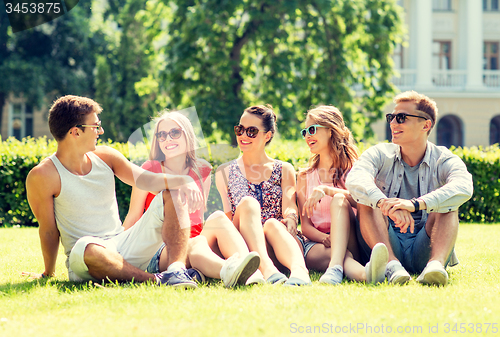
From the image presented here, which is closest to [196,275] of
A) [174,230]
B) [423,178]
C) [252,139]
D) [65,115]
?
[174,230]

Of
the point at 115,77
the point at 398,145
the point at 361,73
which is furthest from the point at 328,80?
the point at 115,77

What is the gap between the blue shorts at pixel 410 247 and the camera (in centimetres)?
369

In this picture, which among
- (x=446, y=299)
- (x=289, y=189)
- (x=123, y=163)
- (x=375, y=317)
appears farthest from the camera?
(x=289, y=189)

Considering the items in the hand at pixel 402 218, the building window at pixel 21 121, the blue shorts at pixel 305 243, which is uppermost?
the building window at pixel 21 121

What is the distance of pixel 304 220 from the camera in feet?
13.7

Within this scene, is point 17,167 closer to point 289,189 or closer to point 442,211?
point 289,189

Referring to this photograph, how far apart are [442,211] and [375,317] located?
4.11 ft

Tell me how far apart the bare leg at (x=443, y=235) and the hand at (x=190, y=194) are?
180 cm

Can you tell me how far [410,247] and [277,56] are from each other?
9548 millimetres

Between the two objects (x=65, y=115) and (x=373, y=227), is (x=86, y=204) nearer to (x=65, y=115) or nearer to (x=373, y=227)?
(x=65, y=115)

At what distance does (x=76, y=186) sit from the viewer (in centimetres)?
355

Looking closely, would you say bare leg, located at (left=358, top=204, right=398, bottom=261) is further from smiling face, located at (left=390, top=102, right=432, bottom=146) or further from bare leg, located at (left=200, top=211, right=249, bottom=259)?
bare leg, located at (left=200, top=211, right=249, bottom=259)

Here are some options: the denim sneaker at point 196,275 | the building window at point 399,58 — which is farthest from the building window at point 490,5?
the denim sneaker at point 196,275

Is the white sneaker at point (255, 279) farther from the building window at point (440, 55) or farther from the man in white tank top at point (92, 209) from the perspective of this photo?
the building window at point (440, 55)
